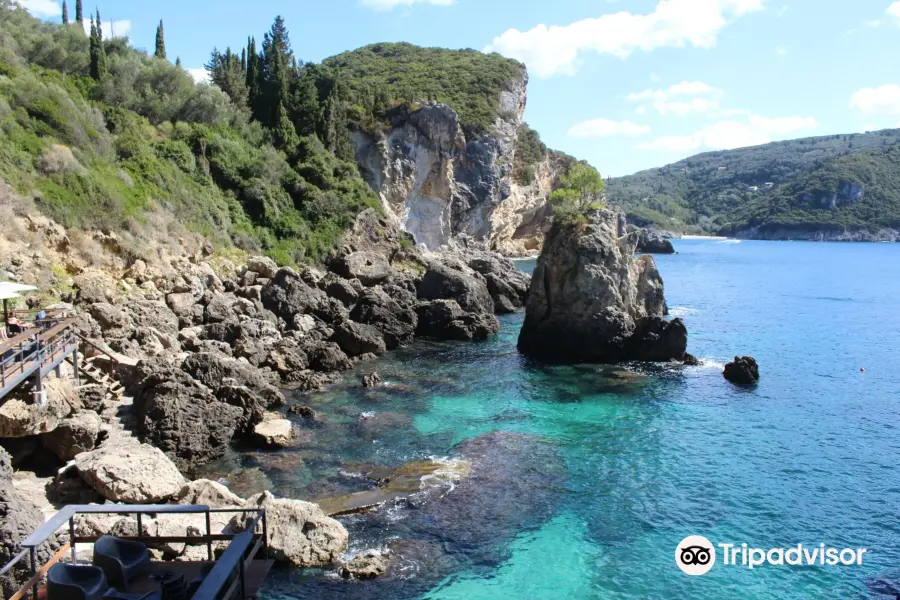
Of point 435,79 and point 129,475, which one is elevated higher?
point 435,79

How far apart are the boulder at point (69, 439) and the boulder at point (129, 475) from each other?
1.08m

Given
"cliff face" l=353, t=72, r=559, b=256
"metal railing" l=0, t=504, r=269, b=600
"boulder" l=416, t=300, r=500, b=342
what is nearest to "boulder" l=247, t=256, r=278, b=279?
"boulder" l=416, t=300, r=500, b=342

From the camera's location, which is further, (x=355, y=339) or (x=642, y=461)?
(x=355, y=339)

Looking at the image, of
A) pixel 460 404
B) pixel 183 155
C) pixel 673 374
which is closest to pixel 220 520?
pixel 460 404

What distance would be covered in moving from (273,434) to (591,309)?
21.4 metres

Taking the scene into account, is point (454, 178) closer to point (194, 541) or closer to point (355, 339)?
point (355, 339)

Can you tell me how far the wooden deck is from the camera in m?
8.88

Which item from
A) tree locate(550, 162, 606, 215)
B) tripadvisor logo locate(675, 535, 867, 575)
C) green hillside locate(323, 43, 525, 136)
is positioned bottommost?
tripadvisor logo locate(675, 535, 867, 575)

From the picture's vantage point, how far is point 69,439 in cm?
1817

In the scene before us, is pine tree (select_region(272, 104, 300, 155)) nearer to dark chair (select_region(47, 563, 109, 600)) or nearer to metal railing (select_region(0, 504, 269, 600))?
metal railing (select_region(0, 504, 269, 600))

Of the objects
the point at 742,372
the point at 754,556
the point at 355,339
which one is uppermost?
the point at 355,339

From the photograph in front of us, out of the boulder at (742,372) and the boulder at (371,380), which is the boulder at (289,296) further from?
the boulder at (742,372)

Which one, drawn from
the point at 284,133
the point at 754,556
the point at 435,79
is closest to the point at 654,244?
the point at 435,79

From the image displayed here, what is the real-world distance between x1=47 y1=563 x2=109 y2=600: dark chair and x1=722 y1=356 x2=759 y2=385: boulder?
3190 centimetres
